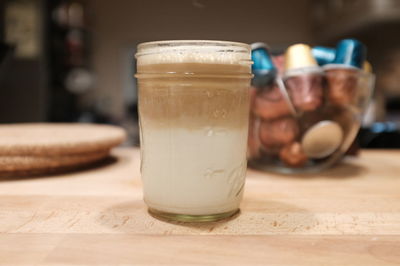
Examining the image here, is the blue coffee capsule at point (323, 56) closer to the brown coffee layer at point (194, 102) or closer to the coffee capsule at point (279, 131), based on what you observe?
the coffee capsule at point (279, 131)

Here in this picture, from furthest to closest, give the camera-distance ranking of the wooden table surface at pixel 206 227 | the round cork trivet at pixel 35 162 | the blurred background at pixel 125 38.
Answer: the blurred background at pixel 125 38 → the round cork trivet at pixel 35 162 → the wooden table surface at pixel 206 227

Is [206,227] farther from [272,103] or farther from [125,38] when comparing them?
[125,38]

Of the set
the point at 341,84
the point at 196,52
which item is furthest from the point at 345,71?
the point at 196,52

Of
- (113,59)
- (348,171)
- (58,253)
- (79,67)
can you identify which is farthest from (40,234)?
(113,59)

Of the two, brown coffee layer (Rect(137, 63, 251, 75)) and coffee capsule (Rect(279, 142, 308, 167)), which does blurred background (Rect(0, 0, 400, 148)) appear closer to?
coffee capsule (Rect(279, 142, 308, 167))

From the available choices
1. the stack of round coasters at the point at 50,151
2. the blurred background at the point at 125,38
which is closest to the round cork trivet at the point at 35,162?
the stack of round coasters at the point at 50,151

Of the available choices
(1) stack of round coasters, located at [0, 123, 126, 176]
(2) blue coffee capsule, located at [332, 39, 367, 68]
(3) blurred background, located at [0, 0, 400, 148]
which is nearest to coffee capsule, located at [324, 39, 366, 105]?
(2) blue coffee capsule, located at [332, 39, 367, 68]
